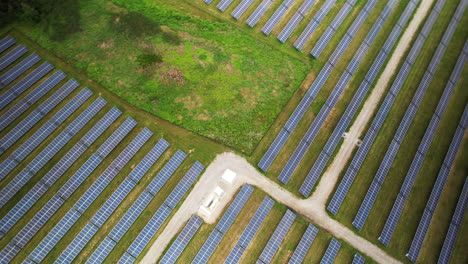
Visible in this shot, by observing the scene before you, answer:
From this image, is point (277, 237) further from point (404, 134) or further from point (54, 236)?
point (54, 236)

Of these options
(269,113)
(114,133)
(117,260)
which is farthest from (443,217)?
(114,133)

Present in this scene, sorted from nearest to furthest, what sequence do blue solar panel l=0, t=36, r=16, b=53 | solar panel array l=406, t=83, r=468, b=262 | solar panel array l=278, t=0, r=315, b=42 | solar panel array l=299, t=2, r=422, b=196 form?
solar panel array l=406, t=83, r=468, b=262 → solar panel array l=299, t=2, r=422, b=196 → blue solar panel l=0, t=36, r=16, b=53 → solar panel array l=278, t=0, r=315, b=42

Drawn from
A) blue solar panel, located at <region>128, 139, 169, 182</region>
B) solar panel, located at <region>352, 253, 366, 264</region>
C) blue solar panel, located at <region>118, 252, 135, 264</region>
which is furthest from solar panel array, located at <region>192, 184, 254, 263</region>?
solar panel, located at <region>352, 253, 366, 264</region>

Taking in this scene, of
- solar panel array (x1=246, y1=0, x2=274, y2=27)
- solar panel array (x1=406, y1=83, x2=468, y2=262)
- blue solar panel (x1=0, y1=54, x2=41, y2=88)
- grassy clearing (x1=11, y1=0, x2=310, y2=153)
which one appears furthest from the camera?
solar panel array (x1=246, y1=0, x2=274, y2=27)

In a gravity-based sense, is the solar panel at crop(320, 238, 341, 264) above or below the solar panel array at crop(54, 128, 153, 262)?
above

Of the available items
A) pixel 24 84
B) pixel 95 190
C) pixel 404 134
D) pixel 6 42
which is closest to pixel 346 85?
pixel 404 134

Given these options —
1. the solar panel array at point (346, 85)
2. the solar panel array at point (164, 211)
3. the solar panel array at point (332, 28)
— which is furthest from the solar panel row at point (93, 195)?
the solar panel array at point (332, 28)

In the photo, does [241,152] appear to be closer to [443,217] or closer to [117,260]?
[117,260]

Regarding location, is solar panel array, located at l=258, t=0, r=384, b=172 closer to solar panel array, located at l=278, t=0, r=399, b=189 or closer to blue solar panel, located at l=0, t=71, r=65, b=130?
solar panel array, located at l=278, t=0, r=399, b=189
